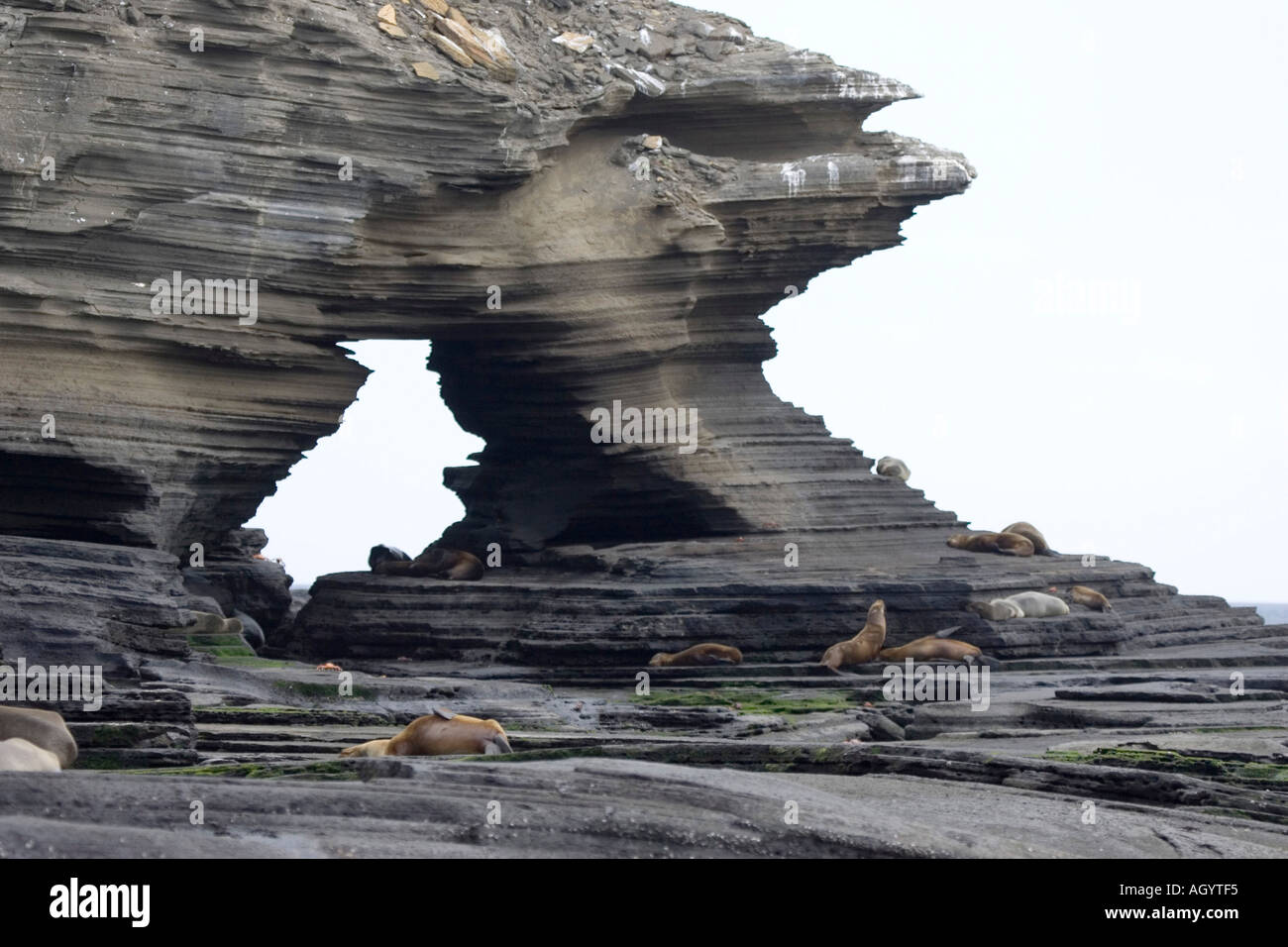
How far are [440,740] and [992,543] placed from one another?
15119mm

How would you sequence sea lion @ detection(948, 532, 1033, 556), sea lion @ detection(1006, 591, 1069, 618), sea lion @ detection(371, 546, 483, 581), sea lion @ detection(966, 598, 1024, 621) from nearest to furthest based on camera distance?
sea lion @ detection(966, 598, 1024, 621)
sea lion @ detection(1006, 591, 1069, 618)
sea lion @ detection(371, 546, 483, 581)
sea lion @ detection(948, 532, 1033, 556)

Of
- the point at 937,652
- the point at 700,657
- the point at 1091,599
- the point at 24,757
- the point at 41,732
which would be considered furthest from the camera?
the point at 1091,599

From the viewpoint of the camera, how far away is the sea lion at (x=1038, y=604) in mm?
23984

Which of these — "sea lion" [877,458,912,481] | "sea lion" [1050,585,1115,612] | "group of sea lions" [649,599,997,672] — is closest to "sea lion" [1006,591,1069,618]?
"sea lion" [1050,585,1115,612]

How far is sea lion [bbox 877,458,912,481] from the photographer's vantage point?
2962cm

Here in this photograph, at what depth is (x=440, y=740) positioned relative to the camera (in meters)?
13.1

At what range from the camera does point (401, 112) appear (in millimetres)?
23625

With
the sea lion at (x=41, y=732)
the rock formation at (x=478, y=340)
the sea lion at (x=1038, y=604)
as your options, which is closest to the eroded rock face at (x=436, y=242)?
the rock formation at (x=478, y=340)

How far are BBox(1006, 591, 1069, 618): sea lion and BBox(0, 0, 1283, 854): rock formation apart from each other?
338 millimetres

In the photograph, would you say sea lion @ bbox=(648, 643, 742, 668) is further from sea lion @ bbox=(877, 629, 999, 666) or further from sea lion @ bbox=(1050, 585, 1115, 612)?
sea lion @ bbox=(1050, 585, 1115, 612)

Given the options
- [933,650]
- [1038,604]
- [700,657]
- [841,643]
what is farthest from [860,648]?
[1038,604]

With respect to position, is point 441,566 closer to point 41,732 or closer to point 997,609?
point 997,609
